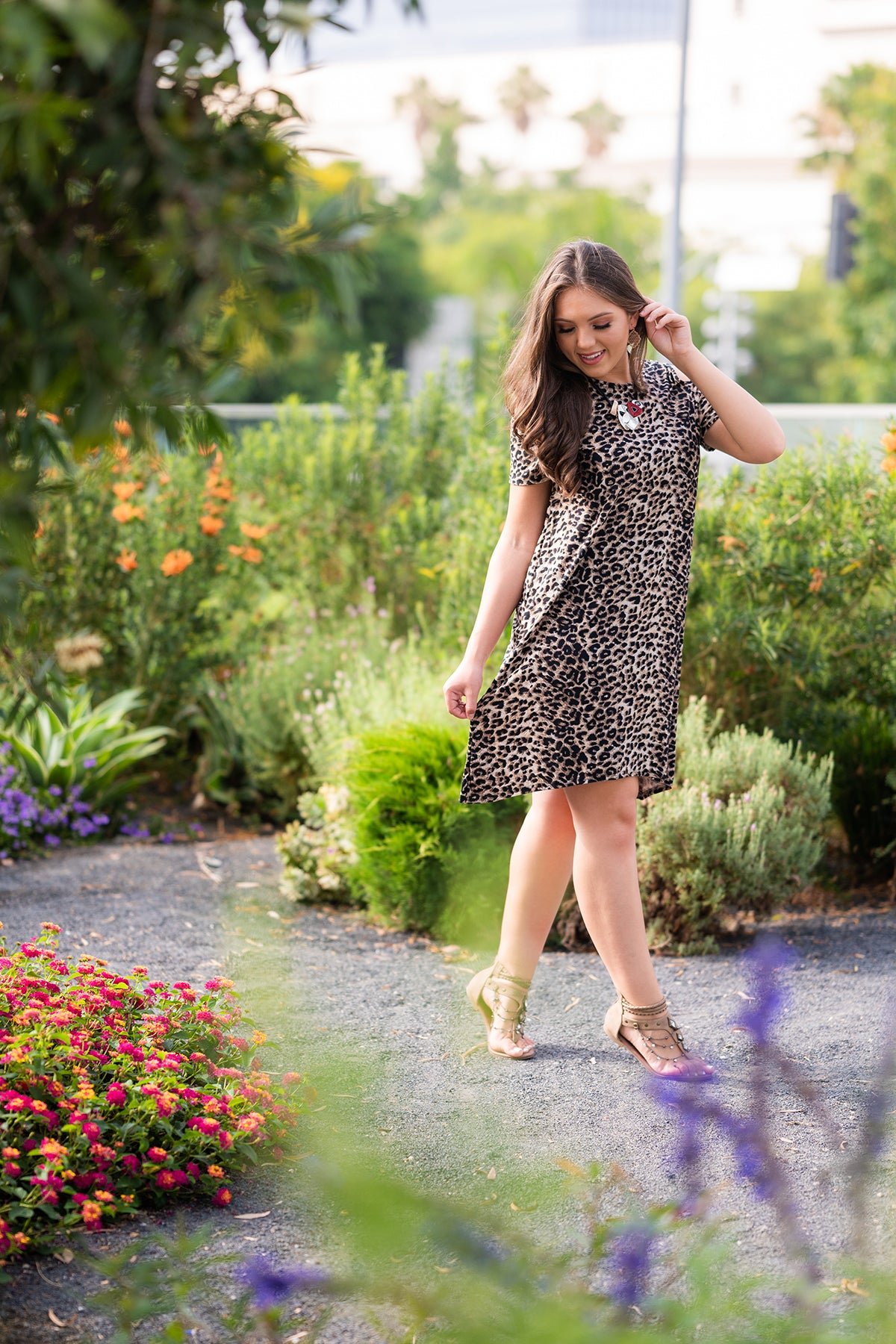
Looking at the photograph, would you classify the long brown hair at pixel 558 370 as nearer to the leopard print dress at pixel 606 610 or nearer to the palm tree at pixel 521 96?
the leopard print dress at pixel 606 610

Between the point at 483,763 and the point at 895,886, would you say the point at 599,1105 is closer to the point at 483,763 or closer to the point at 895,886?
the point at 483,763

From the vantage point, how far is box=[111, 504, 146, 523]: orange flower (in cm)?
568

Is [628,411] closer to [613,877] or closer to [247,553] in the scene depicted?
[613,877]

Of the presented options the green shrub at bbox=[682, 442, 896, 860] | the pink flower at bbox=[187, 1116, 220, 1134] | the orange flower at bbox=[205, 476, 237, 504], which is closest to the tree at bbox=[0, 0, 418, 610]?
the pink flower at bbox=[187, 1116, 220, 1134]

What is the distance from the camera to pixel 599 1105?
2816mm

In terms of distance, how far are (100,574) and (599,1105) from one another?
13.0 feet

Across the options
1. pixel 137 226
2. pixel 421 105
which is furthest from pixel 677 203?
pixel 421 105

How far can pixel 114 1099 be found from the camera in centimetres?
232

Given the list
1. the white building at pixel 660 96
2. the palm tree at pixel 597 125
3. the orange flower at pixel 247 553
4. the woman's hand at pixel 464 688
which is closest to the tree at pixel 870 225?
the white building at pixel 660 96

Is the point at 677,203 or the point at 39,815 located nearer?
the point at 39,815

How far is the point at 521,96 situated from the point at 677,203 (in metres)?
62.3

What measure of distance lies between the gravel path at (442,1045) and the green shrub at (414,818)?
0.45 ft

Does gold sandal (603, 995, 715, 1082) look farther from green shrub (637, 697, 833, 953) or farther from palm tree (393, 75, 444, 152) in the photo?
palm tree (393, 75, 444, 152)

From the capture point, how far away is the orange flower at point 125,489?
568 cm
